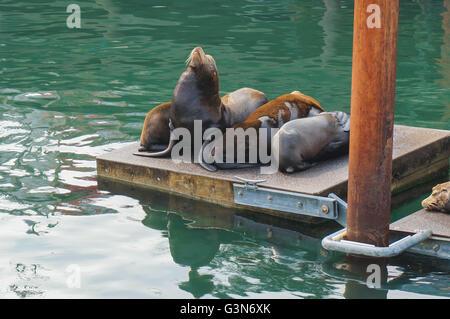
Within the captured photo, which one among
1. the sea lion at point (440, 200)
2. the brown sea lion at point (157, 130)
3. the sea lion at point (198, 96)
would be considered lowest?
the sea lion at point (440, 200)

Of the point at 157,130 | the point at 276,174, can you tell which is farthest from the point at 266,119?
the point at 157,130

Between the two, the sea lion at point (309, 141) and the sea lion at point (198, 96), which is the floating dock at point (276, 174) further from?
the sea lion at point (198, 96)

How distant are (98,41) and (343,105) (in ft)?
20.3

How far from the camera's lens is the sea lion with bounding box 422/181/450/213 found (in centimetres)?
523

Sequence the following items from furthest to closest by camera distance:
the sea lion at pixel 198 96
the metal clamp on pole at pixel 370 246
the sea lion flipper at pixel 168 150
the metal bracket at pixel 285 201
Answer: the sea lion flipper at pixel 168 150 → the sea lion at pixel 198 96 → the metal bracket at pixel 285 201 → the metal clamp on pole at pixel 370 246

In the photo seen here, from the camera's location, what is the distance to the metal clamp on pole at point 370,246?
4.54 meters

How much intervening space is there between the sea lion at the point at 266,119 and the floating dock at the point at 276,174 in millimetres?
97

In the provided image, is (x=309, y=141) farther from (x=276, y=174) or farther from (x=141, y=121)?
(x=141, y=121)

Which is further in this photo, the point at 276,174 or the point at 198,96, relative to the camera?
the point at 198,96

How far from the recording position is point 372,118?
4395 millimetres

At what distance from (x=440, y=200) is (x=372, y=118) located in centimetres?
118

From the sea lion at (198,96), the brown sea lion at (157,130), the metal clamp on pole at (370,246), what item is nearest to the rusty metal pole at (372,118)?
the metal clamp on pole at (370,246)

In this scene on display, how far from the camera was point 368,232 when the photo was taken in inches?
183
